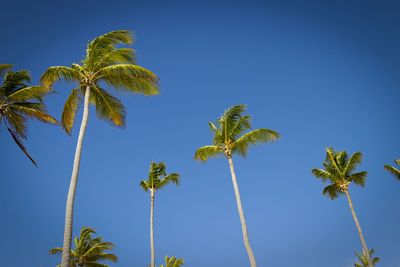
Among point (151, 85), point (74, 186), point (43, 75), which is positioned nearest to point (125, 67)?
point (151, 85)

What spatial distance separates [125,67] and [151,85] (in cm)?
150

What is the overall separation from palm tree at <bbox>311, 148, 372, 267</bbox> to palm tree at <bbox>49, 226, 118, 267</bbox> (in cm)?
2411

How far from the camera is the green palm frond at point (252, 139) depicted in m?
16.0

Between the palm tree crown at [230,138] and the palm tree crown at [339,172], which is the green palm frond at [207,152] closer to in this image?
the palm tree crown at [230,138]

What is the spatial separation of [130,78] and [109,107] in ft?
6.55

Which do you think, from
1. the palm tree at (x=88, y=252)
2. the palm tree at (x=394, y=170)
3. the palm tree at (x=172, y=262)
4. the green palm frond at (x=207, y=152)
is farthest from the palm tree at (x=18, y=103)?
the palm tree at (x=394, y=170)

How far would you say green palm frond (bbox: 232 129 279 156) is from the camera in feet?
52.4

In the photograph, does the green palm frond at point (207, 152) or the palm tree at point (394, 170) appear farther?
the palm tree at point (394, 170)

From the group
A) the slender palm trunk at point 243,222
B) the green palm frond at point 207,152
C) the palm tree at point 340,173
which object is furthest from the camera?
the palm tree at point 340,173

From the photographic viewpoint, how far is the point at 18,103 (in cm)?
1421

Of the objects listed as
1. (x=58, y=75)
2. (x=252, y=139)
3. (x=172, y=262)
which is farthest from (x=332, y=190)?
(x=58, y=75)

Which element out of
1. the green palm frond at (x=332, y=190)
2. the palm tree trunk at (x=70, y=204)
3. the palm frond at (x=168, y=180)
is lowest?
the palm tree trunk at (x=70, y=204)

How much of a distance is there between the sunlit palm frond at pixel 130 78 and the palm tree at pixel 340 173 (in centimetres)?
2126

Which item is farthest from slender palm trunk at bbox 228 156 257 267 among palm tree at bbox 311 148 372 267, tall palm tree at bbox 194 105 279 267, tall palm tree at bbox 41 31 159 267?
palm tree at bbox 311 148 372 267
